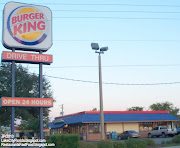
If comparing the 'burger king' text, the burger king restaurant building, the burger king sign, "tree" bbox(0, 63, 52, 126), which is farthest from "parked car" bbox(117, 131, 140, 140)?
the 'burger king' text

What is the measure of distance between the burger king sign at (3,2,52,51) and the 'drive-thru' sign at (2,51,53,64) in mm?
767

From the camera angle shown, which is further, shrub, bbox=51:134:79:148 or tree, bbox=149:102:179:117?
tree, bbox=149:102:179:117

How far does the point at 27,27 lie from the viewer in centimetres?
2234

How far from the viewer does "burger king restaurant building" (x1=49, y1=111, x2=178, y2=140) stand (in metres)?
43.3

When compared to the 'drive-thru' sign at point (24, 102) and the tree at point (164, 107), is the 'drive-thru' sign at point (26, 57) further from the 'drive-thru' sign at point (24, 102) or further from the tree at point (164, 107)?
the tree at point (164, 107)

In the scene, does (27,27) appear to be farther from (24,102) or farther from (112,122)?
(112,122)

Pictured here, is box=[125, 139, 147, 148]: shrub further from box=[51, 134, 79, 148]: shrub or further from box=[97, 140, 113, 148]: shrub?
box=[51, 134, 79, 148]: shrub

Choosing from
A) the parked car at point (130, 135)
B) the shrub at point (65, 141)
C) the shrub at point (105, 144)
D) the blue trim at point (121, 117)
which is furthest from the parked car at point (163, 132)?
the shrub at point (65, 141)

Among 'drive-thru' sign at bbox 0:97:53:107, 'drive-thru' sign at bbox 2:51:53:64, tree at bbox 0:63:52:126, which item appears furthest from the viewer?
tree at bbox 0:63:52:126

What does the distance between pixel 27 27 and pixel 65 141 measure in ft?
32.5

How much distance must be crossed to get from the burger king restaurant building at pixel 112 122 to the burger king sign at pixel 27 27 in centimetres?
2156

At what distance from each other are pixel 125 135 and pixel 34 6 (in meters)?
24.9

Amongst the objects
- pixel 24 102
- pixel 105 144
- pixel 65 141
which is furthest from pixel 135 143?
pixel 24 102

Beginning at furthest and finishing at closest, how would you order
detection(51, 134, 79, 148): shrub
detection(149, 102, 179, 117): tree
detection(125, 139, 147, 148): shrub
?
detection(149, 102, 179, 117): tree → detection(125, 139, 147, 148): shrub → detection(51, 134, 79, 148): shrub
